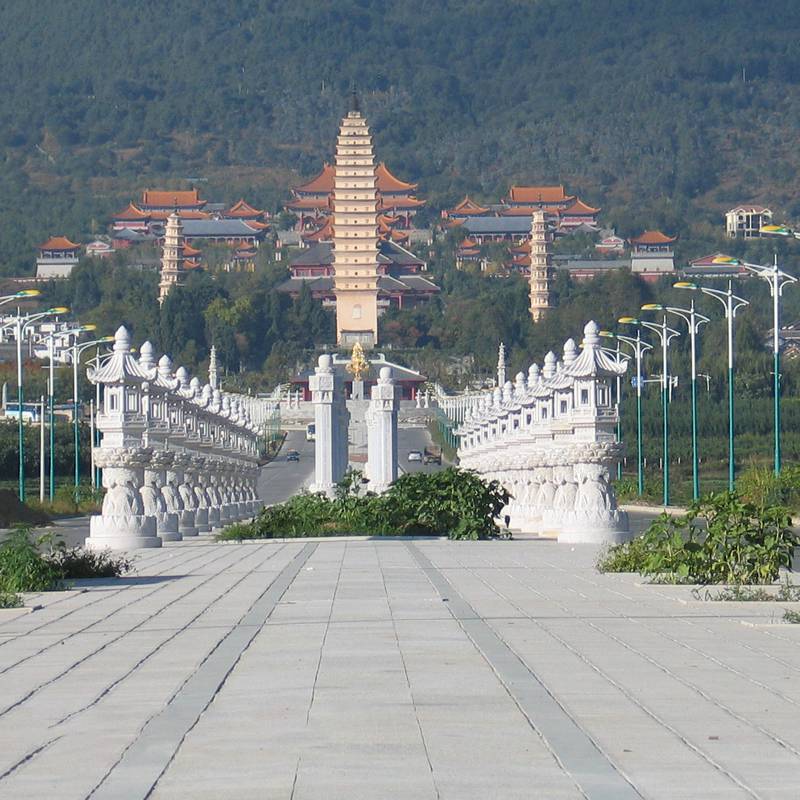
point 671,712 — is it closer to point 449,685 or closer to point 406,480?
point 449,685

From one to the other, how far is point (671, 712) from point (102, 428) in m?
21.6

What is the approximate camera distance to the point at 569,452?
30.1 metres

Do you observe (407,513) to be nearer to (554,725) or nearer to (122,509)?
(122,509)

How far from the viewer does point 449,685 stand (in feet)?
34.7

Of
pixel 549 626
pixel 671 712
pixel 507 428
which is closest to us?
pixel 671 712

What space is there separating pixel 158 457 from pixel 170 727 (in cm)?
2352

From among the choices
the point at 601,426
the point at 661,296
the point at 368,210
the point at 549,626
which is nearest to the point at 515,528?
the point at 601,426

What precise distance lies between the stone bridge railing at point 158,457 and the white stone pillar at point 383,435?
3279 mm

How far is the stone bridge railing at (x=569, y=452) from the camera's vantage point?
29297 millimetres

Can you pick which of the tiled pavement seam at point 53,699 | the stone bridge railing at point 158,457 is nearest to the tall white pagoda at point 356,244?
the stone bridge railing at point 158,457

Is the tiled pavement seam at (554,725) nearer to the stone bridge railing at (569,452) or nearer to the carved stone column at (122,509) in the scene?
the stone bridge railing at (569,452)

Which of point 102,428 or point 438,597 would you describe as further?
point 102,428

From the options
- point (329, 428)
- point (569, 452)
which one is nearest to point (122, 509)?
point (569, 452)

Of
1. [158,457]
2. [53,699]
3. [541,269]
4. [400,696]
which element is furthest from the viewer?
[541,269]
